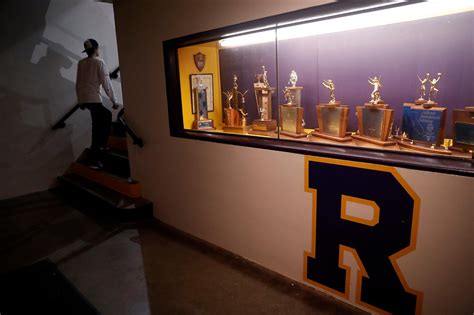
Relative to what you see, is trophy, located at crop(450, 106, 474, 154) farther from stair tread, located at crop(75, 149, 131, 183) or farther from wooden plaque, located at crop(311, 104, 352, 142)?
stair tread, located at crop(75, 149, 131, 183)

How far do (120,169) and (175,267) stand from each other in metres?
2.20

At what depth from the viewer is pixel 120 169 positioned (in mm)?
4492

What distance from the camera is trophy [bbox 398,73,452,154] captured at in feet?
6.05

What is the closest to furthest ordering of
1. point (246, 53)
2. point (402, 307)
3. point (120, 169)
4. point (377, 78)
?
point (402, 307)
point (377, 78)
point (246, 53)
point (120, 169)

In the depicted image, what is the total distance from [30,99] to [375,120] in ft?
14.9

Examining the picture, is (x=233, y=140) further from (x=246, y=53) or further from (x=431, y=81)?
(x=431, y=81)

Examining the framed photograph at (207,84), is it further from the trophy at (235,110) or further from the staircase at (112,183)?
the staircase at (112,183)

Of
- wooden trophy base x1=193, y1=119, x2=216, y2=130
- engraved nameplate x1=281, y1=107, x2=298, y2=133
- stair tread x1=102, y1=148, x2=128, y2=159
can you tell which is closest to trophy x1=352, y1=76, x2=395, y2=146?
engraved nameplate x1=281, y1=107, x2=298, y2=133

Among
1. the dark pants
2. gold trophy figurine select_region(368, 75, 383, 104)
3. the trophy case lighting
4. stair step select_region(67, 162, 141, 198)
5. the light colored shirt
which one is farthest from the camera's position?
the dark pants

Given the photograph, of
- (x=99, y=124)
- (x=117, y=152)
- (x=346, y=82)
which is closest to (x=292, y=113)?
(x=346, y=82)

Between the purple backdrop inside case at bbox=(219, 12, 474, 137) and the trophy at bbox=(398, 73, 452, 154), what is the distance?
104mm

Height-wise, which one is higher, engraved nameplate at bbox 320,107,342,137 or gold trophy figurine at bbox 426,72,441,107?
gold trophy figurine at bbox 426,72,441,107

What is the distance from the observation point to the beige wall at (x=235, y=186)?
172 centimetres

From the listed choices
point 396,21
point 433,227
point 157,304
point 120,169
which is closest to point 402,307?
point 433,227
